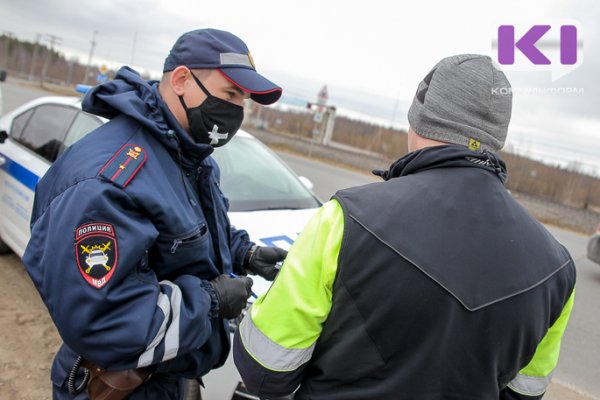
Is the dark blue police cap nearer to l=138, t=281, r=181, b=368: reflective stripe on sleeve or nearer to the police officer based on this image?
the police officer

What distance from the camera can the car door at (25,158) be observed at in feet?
11.2

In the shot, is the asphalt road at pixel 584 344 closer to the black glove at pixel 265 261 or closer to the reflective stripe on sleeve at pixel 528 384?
the reflective stripe on sleeve at pixel 528 384

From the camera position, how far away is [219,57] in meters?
1.57

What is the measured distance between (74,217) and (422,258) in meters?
0.97

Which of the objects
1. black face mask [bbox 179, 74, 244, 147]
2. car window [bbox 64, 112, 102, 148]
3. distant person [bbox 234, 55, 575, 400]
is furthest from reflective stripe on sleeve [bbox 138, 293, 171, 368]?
car window [bbox 64, 112, 102, 148]

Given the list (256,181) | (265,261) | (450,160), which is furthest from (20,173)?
(450,160)

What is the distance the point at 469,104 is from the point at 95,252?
1.12m

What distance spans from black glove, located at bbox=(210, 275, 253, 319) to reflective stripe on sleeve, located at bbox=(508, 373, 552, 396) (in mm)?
941

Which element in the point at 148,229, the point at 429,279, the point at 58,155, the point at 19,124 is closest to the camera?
the point at 429,279

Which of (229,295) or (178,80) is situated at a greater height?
(178,80)

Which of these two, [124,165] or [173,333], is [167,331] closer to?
[173,333]

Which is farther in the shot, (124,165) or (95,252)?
(124,165)

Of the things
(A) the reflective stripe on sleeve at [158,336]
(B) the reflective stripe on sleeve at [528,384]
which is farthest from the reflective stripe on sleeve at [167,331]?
(B) the reflective stripe on sleeve at [528,384]

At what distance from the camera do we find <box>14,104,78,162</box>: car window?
11.4 feet
